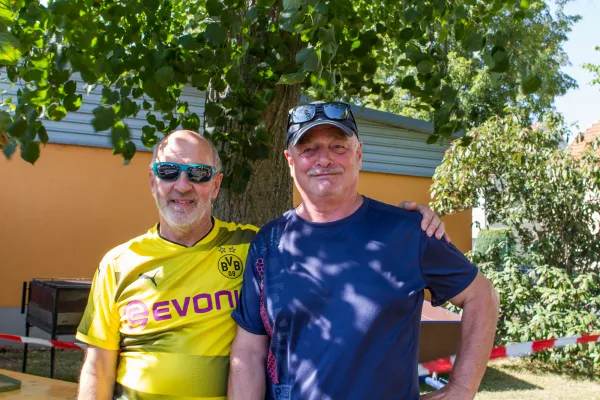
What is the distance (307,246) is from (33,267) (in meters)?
8.01

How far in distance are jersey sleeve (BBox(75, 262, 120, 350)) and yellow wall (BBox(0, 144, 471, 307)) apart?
24.2 feet

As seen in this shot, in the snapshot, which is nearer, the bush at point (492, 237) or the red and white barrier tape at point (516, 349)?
the red and white barrier tape at point (516, 349)

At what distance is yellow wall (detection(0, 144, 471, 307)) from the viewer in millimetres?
9133

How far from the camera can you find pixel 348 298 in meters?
2.15

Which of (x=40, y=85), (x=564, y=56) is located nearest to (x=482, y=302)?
(x=40, y=85)

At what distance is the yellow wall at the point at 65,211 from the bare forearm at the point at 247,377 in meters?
7.77

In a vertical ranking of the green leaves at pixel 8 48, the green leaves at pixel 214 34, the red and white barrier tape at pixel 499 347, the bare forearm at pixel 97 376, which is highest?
the green leaves at pixel 214 34

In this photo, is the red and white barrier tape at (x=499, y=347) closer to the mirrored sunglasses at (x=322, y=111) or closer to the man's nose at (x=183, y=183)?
the man's nose at (x=183, y=183)

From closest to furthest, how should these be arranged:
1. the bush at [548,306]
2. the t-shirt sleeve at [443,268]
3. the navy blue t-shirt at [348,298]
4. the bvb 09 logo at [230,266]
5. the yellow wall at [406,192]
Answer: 1. the navy blue t-shirt at [348,298]
2. the t-shirt sleeve at [443,268]
3. the bvb 09 logo at [230,266]
4. the bush at [548,306]
5. the yellow wall at [406,192]

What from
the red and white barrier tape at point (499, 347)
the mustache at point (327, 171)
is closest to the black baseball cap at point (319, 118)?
the mustache at point (327, 171)

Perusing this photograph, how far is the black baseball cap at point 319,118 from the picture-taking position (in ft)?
7.66

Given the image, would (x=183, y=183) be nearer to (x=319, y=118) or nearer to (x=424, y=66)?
(x=319, y=118)

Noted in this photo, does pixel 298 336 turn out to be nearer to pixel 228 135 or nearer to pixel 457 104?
pixel 228 135

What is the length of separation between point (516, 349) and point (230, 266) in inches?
203
